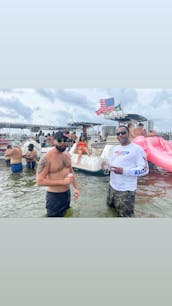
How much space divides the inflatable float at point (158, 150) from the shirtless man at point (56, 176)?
2.09 meters

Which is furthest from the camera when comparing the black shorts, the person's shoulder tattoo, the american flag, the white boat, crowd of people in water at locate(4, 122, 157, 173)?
the white boat

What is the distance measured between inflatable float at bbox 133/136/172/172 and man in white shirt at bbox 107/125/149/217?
1.81 m

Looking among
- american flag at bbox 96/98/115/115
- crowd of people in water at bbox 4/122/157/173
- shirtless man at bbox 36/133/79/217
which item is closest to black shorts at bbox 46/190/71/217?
shirtless man at bbox 36/133/79/217

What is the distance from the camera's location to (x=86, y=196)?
10.6ft

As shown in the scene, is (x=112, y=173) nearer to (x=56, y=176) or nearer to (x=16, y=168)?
(x=56, y=176)

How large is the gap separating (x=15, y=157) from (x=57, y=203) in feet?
7.63

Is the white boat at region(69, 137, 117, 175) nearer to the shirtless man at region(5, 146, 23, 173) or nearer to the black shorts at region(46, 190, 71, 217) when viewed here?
the shirtless man at region(5, 146, 23, 173)

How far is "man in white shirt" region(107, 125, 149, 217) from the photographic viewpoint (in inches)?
84.4

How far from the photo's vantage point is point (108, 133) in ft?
11.3

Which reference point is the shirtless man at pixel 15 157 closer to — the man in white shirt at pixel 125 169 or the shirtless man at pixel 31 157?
the shirtless man at pixel 31 157

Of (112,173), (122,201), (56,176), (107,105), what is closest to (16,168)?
(107,105)

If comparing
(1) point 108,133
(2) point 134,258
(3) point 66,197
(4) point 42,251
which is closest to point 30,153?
(1) point 108,133

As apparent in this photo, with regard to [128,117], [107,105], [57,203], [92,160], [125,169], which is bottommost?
[57,203]

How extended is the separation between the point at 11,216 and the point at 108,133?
5.79 ft
